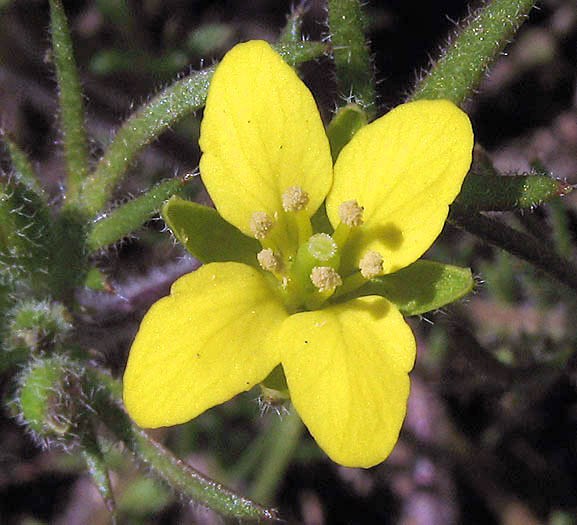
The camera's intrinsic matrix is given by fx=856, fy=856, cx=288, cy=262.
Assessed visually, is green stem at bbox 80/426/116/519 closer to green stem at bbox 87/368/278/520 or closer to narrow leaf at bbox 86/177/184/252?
green stem at bbox 87/368/278/520

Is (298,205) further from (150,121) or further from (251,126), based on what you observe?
(150,121)

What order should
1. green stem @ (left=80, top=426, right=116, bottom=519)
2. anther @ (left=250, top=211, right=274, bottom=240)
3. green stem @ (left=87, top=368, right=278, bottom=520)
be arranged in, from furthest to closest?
green stem @ (left=80, top=426, right=116, bottom=519)
green stem @ (left=87, top=368, right=278, bottom=520)
anther @ (left=250, top=211, right=274, bottom=240)

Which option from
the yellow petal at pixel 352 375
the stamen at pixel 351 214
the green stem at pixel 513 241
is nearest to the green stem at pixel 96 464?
the yellow petal at pixel 352 375

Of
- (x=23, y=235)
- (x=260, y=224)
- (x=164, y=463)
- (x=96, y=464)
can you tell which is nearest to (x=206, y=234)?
(x=260, y=224)

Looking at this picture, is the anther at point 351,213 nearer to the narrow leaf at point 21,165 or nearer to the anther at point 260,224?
the anther at point 260,224

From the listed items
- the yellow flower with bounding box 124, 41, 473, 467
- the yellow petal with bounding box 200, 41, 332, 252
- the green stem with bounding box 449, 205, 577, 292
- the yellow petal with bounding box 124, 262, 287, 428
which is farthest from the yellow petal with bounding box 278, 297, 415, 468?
the green stem with bounding box 449, 205, 577, 292

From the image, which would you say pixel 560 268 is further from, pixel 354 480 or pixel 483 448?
pixel 354 480
